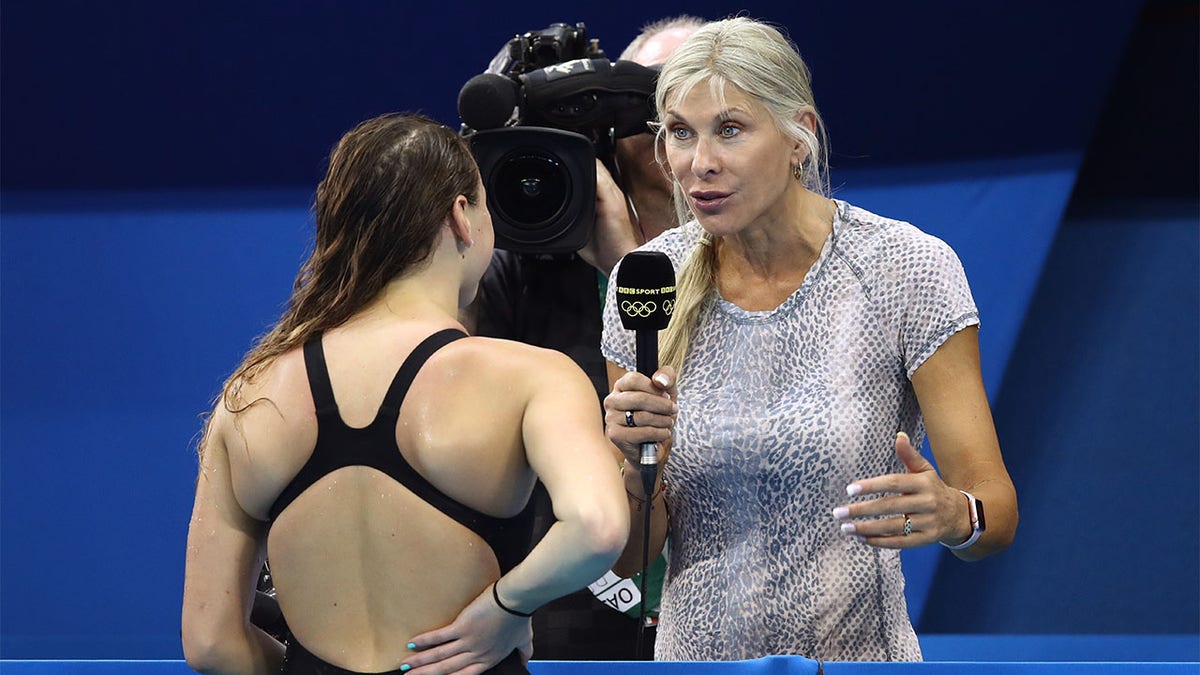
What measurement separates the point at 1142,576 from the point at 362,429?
282cm

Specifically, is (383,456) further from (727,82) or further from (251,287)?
(251,287)

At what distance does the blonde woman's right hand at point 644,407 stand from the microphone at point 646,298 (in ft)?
0.05

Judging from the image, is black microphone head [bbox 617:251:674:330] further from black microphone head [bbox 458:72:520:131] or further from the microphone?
black microphone head [bbox 458:72:520:131]

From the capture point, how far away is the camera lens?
1.96 m

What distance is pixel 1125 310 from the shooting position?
352 centimetres

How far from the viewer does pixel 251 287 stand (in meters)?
3.52

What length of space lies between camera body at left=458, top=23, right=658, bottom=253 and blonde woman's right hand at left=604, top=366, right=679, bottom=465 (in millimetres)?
595

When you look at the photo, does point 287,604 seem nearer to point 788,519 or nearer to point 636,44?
point 788,519

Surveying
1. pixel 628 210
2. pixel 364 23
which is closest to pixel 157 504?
pixel 364 23

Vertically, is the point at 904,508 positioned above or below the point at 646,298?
below

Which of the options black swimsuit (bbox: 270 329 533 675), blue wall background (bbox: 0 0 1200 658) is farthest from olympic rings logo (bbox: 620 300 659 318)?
blue wall background (bbox: 0 0 1200 658)

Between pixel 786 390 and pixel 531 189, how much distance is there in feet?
1.87

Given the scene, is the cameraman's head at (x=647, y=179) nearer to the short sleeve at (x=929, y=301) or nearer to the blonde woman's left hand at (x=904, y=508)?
the short sleeve at (x=929, y=301)

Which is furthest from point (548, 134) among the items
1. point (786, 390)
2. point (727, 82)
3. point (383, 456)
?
point (383, 456)
